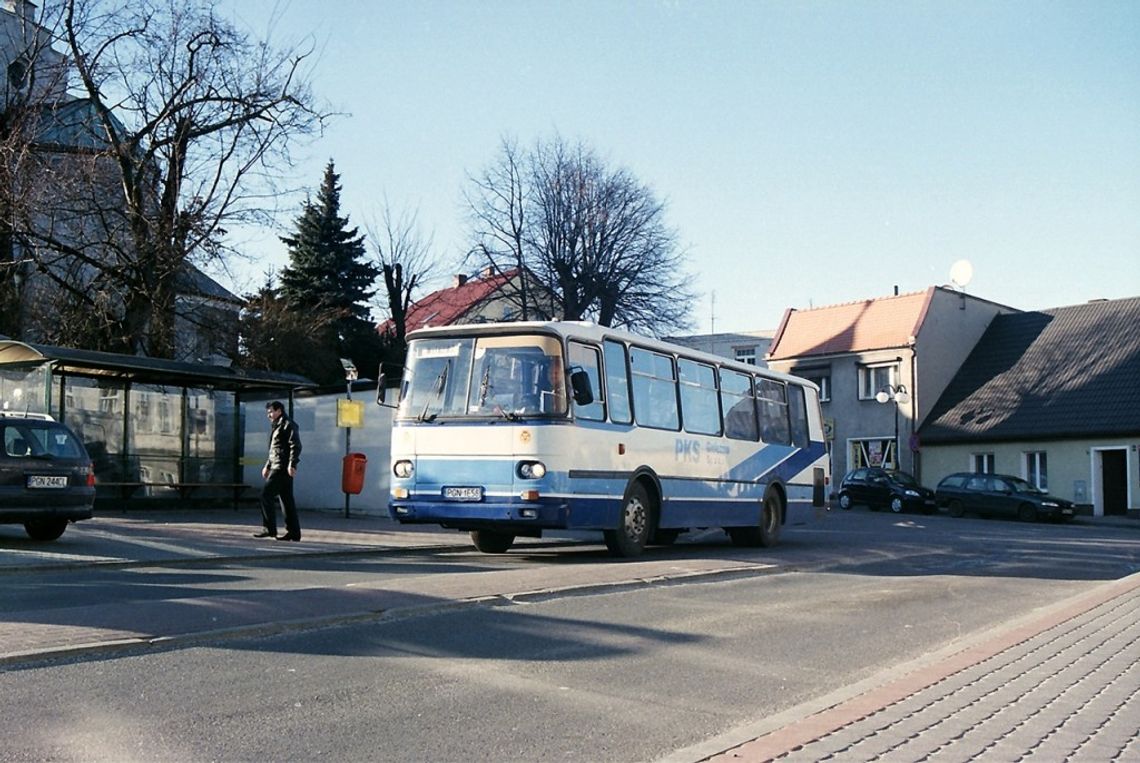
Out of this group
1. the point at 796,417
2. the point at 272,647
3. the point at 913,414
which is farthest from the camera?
the point at 913,414

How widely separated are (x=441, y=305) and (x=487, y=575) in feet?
212

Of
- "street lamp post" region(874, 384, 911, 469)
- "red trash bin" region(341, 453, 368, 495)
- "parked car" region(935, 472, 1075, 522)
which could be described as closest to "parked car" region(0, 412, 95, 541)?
"red trash bin" region(341, 453, 368, 495)

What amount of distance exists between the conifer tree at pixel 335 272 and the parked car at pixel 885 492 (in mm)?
20610

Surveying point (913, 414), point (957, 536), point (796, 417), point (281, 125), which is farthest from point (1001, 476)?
point (281, 125)

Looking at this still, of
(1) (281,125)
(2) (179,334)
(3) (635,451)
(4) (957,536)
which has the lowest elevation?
(4) (957,536)

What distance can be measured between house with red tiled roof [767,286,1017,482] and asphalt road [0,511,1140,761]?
38.2 m

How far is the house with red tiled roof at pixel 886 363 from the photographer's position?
174 ft

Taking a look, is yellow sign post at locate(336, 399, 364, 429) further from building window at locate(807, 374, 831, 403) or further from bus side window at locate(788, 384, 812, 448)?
building window at locate(807, 374, 831, 403)

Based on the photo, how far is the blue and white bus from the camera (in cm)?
1542

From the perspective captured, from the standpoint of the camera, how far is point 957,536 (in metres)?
26.4

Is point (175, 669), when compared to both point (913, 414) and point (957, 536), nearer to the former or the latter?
point (957, 536)

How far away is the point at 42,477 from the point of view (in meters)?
15.6

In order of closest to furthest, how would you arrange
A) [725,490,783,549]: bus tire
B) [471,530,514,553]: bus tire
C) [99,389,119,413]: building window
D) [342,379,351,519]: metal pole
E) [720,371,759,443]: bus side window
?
1. [471,530,514,553]: bus tire
2. [720,371,759,443]: bus side window
3. [725,490,783,549]: bus tire
4. [99,389,119,413]: building window
5. [342,379,351,519]: metal pole

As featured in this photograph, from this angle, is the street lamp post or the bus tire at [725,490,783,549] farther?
the street lamp post
